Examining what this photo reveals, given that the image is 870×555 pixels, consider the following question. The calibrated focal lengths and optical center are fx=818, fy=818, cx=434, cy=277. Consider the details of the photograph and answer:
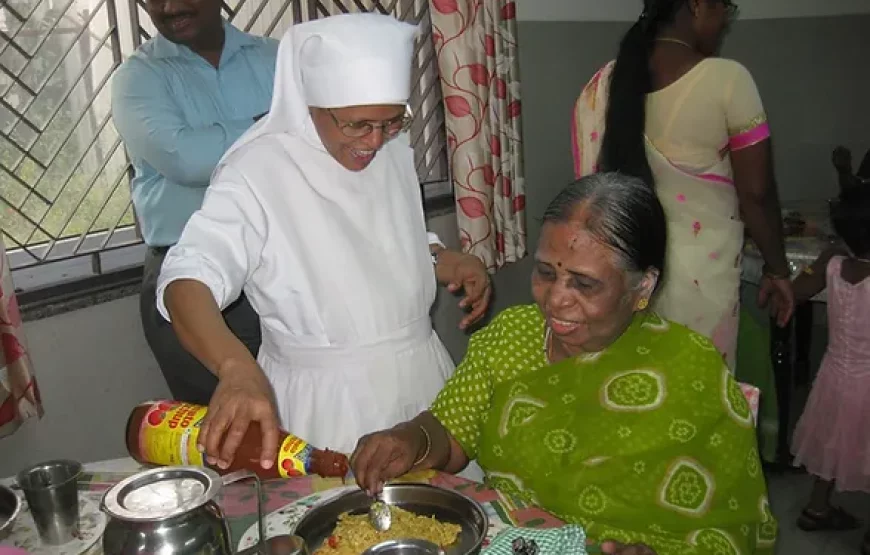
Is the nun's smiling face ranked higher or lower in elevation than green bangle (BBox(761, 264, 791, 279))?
higher

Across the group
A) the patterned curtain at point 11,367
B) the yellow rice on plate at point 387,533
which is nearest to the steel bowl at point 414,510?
the yellow rice on plate at point 387,533

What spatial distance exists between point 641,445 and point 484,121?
1.95m

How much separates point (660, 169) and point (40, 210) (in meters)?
1.67

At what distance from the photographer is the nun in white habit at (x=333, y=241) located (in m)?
1.37

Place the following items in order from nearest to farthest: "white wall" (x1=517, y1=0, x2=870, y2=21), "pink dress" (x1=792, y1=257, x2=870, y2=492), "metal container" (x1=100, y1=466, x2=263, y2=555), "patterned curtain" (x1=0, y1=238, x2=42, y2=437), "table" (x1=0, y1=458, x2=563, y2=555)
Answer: "metal container" (x1=100, y1=466, x2=263, y2=555) → "table" (x1=0, y1=458, x2=563, y2=555) → "patterned curtain" (x1=0, y1=238, x2=42, y2=437) → "pink dress" (x1=792, y1=257, x2=870, y2=492) → "white wall" (x1=517, y1=0, x2=870, y2=21)

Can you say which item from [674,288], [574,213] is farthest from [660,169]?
[574,213]

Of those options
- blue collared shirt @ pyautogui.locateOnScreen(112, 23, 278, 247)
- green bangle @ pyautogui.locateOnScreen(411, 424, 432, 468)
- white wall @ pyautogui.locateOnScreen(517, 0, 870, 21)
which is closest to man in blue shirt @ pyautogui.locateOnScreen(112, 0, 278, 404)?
blue collared shirt @ pyautogui.locateOnScreen(112, 23, 278, 247)

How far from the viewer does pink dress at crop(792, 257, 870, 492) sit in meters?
2.49

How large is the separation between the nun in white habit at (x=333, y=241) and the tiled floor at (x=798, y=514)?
159 cm

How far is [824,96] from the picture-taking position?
377cm

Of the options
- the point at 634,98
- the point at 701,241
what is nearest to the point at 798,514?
the point at 701,241

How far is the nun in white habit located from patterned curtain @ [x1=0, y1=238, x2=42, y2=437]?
597 mm

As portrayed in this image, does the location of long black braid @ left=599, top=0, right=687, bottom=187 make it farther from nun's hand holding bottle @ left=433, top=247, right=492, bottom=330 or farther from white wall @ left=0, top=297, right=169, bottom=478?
white wall @ left=0, top=297, right=169, bottom=478

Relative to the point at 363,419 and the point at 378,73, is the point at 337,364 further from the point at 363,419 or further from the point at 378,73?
the point at 378,73
